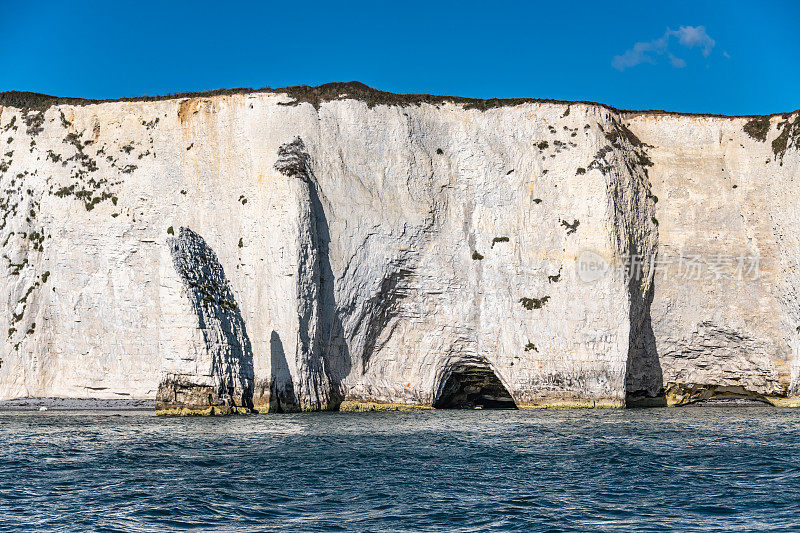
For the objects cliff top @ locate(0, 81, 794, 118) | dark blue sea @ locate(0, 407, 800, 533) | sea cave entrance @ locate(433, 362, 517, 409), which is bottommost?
dark blue sea @ locate(0, 407, 800, 533)

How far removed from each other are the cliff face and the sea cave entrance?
229 mm

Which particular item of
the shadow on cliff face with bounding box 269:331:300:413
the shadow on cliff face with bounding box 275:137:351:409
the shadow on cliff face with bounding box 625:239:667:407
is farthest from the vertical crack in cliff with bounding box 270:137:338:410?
the shadow on cliff face with bounding box 625:239:667:407

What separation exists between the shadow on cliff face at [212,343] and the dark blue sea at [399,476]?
5.58 feet

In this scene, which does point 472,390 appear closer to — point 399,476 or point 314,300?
point 314,300

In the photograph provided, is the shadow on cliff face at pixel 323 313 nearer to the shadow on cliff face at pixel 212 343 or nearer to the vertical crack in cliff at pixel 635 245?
the shadow on cliff face at pixel 212 343

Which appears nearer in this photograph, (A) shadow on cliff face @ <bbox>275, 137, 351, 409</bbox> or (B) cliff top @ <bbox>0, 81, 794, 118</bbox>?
(A) shadow on cliff face @ <bbox>275, 137, 351, 409</bbox>

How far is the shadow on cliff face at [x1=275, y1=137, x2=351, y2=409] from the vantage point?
116 feet

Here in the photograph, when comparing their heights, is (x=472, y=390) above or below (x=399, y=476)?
above

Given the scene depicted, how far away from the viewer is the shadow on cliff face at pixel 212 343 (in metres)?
31.1

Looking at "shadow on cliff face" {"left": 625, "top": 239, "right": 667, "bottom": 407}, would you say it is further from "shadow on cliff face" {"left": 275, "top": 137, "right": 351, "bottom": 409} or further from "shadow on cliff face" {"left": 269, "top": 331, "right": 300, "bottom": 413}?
"shadow on cliff face" {"left": 269, "top": 331, "right": 300, "bottom": 413}

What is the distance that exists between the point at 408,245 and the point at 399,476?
20.4 metres

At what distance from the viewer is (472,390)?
4150 cm

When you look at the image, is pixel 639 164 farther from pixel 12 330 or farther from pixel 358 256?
pixel 12 330

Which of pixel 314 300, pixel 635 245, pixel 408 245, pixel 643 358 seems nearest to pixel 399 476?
pixel 314 300
